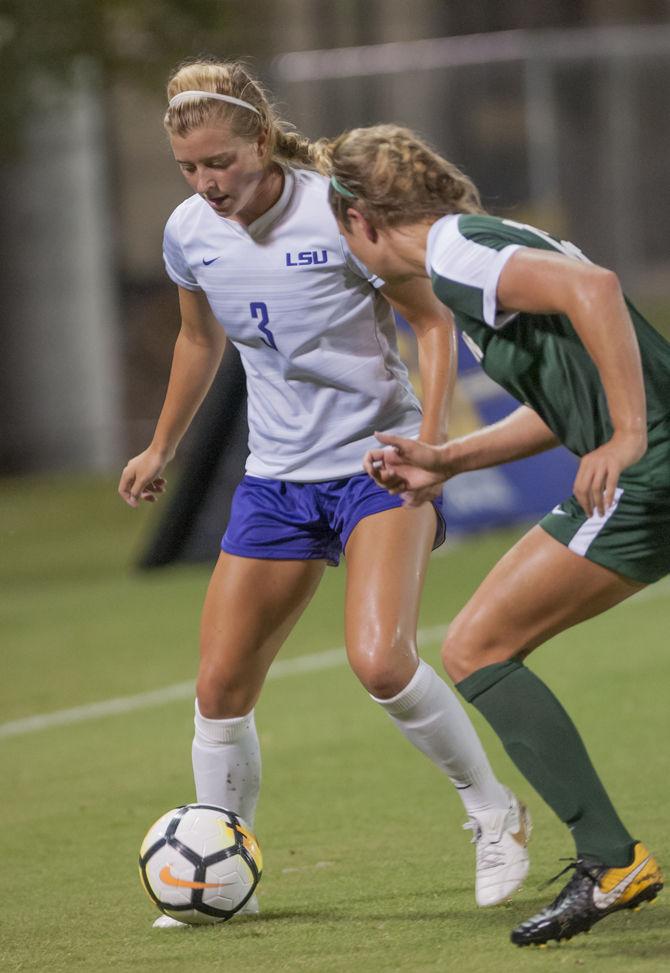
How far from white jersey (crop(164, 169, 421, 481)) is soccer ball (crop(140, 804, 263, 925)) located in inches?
40.7

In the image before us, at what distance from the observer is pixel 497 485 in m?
14.9

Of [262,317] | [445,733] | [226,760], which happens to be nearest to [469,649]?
[445,733]

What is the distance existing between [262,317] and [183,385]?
0.51 metres

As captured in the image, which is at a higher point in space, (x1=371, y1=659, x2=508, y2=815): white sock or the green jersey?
the green jersey

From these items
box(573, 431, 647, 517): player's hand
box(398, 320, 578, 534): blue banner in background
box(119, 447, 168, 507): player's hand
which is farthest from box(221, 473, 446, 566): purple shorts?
box(398, 320, 578, 534): blue banner in background

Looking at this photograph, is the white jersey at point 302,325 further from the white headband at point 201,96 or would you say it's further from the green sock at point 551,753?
the green sock at point 551,753

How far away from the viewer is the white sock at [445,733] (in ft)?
15.1

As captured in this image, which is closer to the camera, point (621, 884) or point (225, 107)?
point (621, 884)

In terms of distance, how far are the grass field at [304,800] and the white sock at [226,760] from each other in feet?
1.19

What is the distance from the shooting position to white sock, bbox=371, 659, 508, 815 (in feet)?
15.1

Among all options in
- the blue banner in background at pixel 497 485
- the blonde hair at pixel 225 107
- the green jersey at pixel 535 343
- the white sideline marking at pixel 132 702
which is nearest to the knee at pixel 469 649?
the green jersey at pixel 535 343

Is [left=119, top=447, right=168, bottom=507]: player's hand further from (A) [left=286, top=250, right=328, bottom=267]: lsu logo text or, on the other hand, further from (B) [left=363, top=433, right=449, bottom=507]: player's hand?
(B) [left=363, top=433, right=449, bottom=507]: player's hand

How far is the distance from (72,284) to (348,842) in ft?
71.2

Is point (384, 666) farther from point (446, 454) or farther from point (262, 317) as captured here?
point (262, 317)
